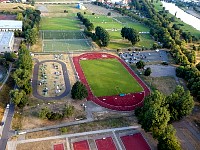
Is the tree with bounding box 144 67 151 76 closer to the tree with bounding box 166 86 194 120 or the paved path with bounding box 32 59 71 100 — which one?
the tree with bounding box 166 86 194 120

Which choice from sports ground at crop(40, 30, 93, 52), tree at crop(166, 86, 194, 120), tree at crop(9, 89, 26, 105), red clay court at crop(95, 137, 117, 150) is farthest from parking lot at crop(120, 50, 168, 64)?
tree at crop(9, 89, 26, 105)

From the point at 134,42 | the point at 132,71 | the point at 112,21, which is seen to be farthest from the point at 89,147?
the point at 112,21

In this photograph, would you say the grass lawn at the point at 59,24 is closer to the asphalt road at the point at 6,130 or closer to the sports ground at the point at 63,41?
the sports ground at the point at 63,41

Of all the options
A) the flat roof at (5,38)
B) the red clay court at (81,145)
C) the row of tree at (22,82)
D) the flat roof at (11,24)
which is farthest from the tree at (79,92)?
the flat roof at (11,24)

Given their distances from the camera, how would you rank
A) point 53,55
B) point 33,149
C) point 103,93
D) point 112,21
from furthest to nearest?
point 112,21 < point 53,55 < point 103,93 < point 33,149

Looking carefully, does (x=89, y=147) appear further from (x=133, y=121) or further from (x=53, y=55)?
(x=53, y=55)

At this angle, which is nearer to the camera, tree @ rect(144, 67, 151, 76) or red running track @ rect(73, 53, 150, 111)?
red running track @ rect(73, 53, 150, 111)
